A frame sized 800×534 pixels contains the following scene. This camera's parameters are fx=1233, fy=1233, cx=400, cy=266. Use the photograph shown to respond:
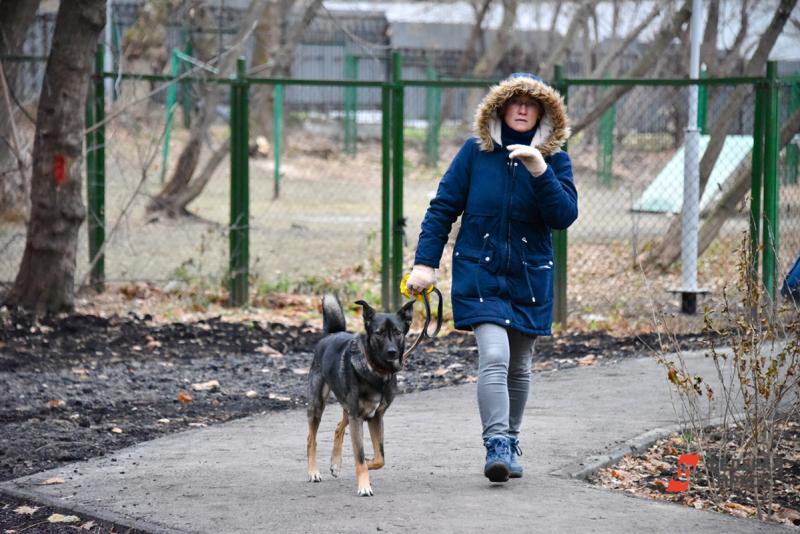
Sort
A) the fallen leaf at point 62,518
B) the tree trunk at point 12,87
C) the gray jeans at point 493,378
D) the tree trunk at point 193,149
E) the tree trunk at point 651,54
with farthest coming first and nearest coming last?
1. the tree trunk at point 193,149
2. the tree trunk at point 651,54
3. the tree trunk at point 12,87
4. the gray jeans at point 493,378
5. the fallen leaf at point 62,518

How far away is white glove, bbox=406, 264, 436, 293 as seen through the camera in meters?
5.49

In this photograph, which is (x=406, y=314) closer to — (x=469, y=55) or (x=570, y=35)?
(x=570, y=35)

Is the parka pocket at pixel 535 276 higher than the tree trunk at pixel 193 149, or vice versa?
the tree trunk at pixel 193 149

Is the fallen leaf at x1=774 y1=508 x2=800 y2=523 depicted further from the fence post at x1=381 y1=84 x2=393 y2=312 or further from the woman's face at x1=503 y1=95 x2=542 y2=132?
the fence post at x1=381 y1=84 x2=393 y2=312

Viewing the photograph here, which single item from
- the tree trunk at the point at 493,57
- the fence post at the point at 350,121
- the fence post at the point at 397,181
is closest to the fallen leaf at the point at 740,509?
the fence post at the point at 397,181

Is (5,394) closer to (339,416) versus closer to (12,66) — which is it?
(339,416)

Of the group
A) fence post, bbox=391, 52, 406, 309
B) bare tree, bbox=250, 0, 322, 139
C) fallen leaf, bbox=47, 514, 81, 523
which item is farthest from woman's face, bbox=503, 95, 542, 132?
bare tree, bbox=250, 0, 322, 139

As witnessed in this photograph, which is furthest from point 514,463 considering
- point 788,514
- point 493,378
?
point 788,514

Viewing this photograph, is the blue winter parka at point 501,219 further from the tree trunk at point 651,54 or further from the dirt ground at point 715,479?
the tree trunk at point 651,54

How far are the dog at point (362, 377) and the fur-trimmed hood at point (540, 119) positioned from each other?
34.1 inches

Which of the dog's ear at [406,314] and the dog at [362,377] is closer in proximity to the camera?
the dog at [362,377]

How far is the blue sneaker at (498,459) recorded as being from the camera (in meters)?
5.33

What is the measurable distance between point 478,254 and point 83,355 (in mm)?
4729

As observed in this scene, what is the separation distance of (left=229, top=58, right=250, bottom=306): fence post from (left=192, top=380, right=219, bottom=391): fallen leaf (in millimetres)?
3278
